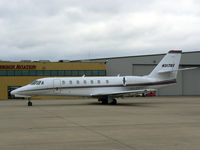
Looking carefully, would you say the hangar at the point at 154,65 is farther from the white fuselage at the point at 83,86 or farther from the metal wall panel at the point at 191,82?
the white fuselage at the point at 83,86

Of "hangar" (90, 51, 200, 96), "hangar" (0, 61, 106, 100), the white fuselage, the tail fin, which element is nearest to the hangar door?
"hangar" (90, 51, 200, 96)

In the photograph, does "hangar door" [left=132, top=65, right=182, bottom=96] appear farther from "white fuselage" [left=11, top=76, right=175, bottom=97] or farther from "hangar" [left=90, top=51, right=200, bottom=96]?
"white fuselage" [left=11, top=76, right=175, bottom=97]

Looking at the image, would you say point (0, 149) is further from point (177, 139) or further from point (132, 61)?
point (132, 61)

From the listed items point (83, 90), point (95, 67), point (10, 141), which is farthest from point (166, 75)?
point (10, 141)

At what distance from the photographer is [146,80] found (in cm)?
3238

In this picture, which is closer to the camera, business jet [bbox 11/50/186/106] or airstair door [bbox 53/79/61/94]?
business jet [bbox 11/50/186/106]

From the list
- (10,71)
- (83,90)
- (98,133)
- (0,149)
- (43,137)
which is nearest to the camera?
(0,149)

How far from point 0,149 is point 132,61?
148ft

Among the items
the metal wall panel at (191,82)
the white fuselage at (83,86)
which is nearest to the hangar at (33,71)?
the metal wall panel at (191,82)

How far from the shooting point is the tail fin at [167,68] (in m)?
32.9

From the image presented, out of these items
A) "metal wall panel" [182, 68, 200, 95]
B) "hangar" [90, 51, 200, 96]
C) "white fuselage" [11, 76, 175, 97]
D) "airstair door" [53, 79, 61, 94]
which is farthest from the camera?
"metal wall panel" [182, 68, 200, 95]

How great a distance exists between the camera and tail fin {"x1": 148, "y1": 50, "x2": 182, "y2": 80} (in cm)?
3288

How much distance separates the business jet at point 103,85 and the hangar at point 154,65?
1907 centimetres

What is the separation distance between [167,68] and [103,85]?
7.49 m
